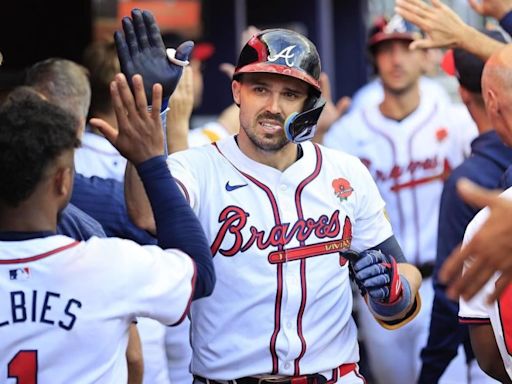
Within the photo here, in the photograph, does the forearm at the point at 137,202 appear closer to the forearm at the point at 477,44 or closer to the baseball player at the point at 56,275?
the baseball player at the point at 56,275

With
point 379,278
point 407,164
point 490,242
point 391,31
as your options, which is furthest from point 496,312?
point 391,31

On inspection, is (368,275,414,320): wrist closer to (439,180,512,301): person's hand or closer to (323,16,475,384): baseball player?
(439,180,512,301): person's hand

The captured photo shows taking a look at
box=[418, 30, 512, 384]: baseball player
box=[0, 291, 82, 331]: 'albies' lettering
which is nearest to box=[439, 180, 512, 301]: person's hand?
box=[0, 291, 82, 331]: 'albies' lettering

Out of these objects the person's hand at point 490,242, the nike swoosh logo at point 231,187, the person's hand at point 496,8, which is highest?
the person's hand at point 496,8

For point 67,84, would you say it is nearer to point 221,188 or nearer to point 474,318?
point 221,188

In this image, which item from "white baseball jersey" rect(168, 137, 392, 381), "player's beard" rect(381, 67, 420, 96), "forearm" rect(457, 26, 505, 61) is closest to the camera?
"white baseball jersey" rect(168, 137, 392, 381)

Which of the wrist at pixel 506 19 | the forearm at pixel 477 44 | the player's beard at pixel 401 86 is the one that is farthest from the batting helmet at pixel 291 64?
the player's beard at pixel 401 86

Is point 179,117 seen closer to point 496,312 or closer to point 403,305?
point 403,305

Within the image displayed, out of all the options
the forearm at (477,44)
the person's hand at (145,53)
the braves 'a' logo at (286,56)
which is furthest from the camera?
the forearm at (477,44)

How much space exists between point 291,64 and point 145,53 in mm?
650

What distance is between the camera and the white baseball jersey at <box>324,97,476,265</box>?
5934 millimetres

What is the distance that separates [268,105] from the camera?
138 inches

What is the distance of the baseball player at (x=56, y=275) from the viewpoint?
2607 millimetres

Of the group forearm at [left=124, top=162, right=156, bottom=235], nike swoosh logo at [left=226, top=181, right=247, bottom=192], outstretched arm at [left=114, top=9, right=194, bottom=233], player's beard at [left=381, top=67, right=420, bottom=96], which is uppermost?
outstretched arm at [left=114, top=9, right=194, bottom=233]
